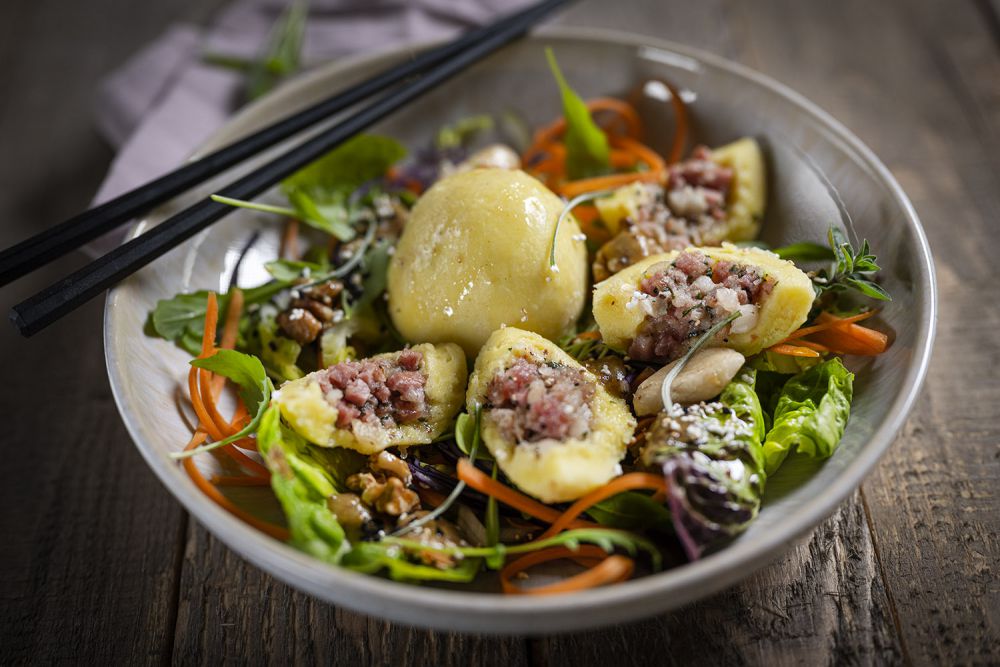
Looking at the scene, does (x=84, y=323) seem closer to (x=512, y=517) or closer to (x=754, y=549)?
(x=512, y=517)

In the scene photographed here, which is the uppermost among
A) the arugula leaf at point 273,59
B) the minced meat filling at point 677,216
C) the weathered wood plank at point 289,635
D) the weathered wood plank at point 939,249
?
the arugula leaf at point 273,59

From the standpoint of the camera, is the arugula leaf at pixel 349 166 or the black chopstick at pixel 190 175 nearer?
the black chopstick at pixel 190 175

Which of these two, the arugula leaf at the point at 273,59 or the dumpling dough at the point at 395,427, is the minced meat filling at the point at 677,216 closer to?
the dumpling dough at the point at 395,427

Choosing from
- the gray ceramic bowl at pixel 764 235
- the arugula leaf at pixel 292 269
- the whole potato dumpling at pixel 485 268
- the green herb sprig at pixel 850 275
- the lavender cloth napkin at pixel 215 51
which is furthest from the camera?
the lavender cloth napkin at pixel 215 51

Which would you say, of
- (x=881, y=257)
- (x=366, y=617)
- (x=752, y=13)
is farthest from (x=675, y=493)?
(x=752, y=13)

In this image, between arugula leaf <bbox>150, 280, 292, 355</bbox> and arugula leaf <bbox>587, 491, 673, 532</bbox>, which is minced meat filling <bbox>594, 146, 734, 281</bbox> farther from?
arugula leaf <bbox>150, 280, 292, 355</bbox>

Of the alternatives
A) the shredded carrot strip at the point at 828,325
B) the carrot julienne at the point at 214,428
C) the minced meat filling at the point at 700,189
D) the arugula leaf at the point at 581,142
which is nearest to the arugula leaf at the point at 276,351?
the carrot julienne at the point at 214,428

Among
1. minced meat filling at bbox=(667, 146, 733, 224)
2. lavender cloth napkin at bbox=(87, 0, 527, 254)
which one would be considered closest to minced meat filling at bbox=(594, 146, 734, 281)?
minced meat filling at bbox=(667, 146, 733, 224)
